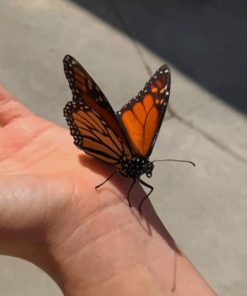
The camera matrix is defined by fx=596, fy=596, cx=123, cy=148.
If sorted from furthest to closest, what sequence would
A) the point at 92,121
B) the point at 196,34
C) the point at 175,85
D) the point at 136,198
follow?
the point at 196,34 < the point at 175,85 < the point at 92,121 < the point at 136,198

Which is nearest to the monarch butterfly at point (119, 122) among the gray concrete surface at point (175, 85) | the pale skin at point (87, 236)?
the pale skin at point (87, 236)

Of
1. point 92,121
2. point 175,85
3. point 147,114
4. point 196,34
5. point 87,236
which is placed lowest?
point 175,85

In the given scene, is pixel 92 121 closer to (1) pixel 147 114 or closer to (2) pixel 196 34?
(1) pixel 147 114

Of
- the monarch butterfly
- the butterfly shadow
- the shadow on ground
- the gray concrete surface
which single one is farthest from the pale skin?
the shadow on ground

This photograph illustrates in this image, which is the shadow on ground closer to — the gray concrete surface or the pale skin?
the gray concrete surface

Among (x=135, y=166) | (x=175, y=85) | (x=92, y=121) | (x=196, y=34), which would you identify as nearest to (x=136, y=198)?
(x=135, y=166)

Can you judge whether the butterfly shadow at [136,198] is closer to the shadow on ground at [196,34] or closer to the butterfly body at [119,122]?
the butterfly body at [119,122]

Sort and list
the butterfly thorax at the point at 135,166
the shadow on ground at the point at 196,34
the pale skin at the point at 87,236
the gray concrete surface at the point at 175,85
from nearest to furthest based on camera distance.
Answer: the pale skin at the point at 87,236 → the butterfly thorax at the point at 135,166 → the gray concrete surface at the point at 175,85 → the shadow on ground at the point at 196,34
